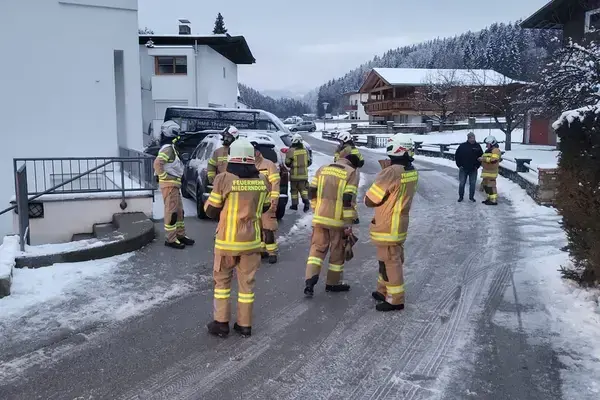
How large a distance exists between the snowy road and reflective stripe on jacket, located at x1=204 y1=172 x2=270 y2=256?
0.91 metres

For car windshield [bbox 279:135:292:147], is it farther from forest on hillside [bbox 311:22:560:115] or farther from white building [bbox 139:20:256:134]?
forest on hillside [bbox 311:22:560:115]

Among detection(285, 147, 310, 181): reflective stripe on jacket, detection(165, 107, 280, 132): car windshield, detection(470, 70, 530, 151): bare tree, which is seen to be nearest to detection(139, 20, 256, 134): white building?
detection(165, 107, 280, 132): car windshield

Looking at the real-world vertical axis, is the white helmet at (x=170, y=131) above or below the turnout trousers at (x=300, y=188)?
above

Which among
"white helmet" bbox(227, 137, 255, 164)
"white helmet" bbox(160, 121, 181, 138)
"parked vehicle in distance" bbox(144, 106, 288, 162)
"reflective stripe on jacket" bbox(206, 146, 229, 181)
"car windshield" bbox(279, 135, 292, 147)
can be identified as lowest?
"reflective stripe on jacket" bbox(206, 146, 229, 181)

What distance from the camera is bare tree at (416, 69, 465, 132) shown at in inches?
1953

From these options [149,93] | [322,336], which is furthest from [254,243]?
[149,93]

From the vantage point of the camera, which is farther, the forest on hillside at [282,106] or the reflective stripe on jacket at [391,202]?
the forest on hillside at [282,106]

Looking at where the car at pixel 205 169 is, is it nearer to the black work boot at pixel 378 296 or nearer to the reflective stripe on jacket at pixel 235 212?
the black work boot at pixel 378 296

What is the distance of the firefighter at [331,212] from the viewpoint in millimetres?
6531

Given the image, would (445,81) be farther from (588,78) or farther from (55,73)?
(55,73)

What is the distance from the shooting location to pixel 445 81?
52656 millimetres

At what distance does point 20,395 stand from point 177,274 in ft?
11.4

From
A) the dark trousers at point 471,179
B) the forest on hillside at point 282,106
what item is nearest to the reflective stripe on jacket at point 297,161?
the dark trousers at point 471,179

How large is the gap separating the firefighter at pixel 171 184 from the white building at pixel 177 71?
20.7 meters
